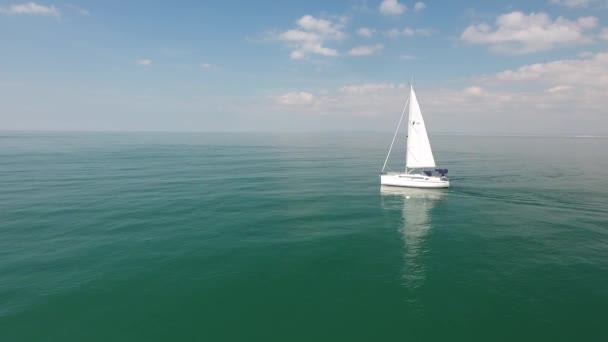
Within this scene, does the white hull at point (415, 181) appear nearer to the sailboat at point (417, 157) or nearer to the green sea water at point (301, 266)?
the sailboat at point (417, 157)

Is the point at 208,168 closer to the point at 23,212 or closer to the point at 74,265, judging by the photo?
the point at 23,212

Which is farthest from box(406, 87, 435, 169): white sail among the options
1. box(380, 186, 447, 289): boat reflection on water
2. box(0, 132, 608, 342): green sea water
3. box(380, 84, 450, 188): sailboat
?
box(0, 132, 608, 342): green sea water

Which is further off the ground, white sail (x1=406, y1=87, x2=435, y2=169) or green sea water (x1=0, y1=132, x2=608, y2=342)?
white sail (x1=406, y1=87, x2=435, y2=169)

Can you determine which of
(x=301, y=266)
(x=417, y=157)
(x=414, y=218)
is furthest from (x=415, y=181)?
(x=301, y=266)

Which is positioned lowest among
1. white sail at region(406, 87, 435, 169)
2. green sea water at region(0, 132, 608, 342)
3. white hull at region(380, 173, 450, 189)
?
green sea water at region(0, 132, 608, 342)

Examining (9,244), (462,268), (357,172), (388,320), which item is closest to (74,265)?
(9,244)

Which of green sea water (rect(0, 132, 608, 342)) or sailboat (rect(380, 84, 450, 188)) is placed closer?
green sea water (rect(0, 132, 608, 342))

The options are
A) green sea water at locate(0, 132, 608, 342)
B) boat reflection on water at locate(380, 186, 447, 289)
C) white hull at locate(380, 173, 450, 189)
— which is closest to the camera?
green sea water at locate(0, 132, 608, 342)

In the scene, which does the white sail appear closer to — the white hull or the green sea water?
the white hull

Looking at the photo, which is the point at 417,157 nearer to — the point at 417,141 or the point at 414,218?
the point at 417,141

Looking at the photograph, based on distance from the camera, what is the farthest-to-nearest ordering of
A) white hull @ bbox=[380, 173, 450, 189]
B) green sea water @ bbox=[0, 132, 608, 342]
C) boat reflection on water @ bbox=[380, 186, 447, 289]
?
1. white hull @ bbox=[380, 173, 450, 189]
2. boat reflection on water @ bbox=[380, 186, 447, 289]
3. green sea water @ bbox=[0, 132, 608, 342]
